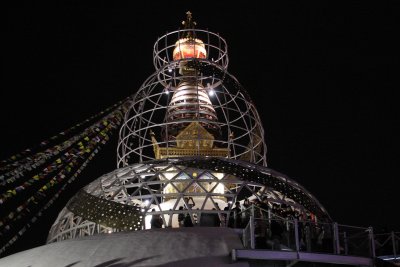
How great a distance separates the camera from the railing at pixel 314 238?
17.3 metres

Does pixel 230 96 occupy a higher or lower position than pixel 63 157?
higher

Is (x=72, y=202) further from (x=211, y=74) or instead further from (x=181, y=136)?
(x=211, y=74)

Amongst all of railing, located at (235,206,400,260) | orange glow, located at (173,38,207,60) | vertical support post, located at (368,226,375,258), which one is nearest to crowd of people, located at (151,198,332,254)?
railing, located at (235,206,400,260)

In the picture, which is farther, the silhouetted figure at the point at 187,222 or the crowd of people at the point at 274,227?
the silhouetted figure at the point at 187,222

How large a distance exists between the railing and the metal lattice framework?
4543mm

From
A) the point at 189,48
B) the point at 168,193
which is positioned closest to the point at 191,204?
the point at 168,193

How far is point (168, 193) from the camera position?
25141 mm

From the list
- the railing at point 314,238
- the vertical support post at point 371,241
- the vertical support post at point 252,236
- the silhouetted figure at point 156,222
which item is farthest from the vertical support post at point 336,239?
the silhouetted figure at point 156,222

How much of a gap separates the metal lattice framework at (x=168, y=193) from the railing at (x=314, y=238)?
179 inches

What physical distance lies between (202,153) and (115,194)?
714 cm

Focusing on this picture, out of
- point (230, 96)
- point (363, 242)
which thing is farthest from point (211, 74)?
point (363, 242)

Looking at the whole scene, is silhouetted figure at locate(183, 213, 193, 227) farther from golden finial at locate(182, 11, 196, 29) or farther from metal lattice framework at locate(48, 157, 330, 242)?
golden finial at locate(182, 11, 196, 29)

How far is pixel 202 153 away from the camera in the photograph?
30.8m

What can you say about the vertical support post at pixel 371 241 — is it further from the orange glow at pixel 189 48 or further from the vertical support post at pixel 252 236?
the orange glow at pixel 189 48
